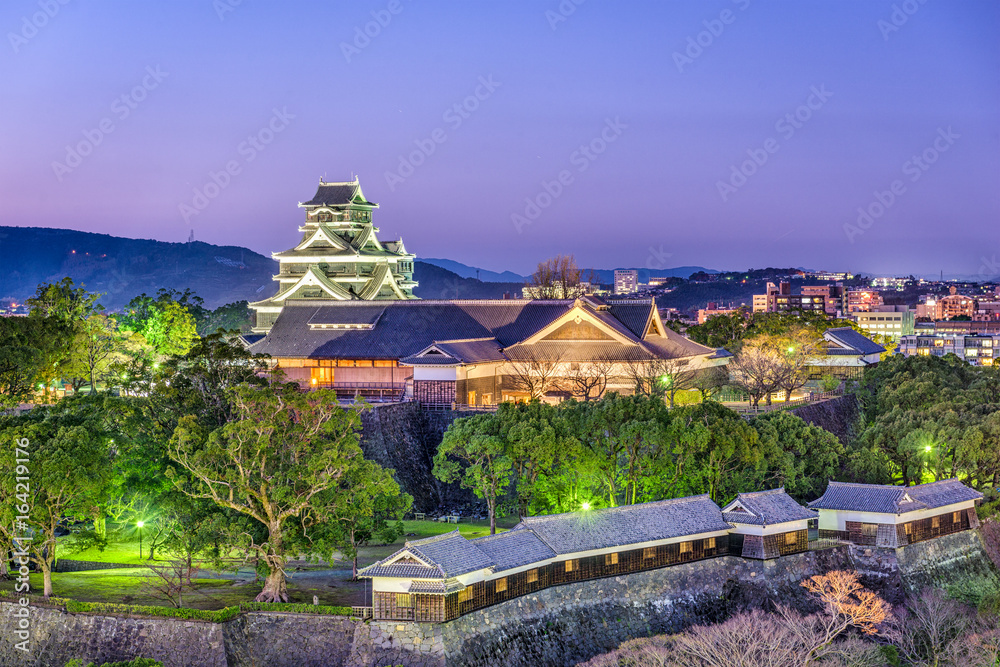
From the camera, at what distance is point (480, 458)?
36219 millimetres

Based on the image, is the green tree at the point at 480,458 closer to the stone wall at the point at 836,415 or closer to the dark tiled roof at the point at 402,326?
the dark tiled roof at the point at 402,326

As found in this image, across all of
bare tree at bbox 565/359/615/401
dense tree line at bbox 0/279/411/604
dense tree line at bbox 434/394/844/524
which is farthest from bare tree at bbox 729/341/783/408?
dense tree line at bbox 0/279/411/604

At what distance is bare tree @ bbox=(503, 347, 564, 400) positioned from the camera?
157ft

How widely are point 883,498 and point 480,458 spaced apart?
1316cm

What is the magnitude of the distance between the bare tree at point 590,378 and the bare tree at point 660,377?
995mm

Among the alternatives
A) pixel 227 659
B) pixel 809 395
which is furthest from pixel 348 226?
→ pixel 227 659

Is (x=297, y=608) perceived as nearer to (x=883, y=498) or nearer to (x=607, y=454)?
(x=607, y=454)

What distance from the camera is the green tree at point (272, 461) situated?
28.3 meters

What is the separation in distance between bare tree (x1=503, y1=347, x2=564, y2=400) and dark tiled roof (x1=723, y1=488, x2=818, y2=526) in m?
14.8

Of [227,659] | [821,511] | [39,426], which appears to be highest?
[39,426]

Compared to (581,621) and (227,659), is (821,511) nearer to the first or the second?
(581,621)

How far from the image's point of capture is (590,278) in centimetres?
11325

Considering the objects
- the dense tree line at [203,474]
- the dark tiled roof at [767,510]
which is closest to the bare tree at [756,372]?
the dark tiled roof at [767,510]

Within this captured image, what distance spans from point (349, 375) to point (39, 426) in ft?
71.3
